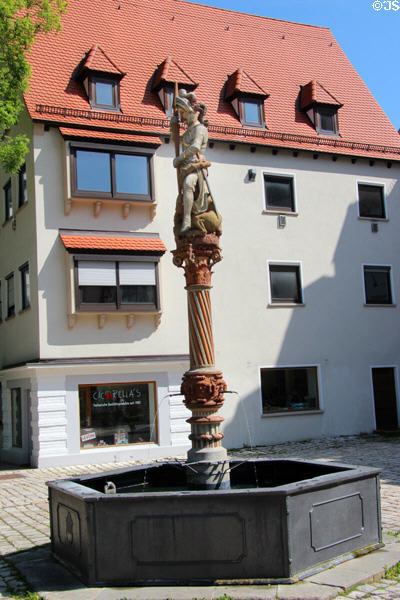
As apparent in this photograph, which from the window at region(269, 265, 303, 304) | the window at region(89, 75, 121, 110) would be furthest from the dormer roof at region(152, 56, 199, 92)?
the window at region(269, 265, 303, 304)

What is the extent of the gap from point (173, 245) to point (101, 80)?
5.48m

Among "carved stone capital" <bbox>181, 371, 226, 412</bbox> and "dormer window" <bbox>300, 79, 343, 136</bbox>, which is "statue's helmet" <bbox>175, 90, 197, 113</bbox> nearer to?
"carved stone capital" <bbox>181, 371, 226, 412</bbox>

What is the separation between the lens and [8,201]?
21.4m

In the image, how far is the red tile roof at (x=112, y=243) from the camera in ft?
58.5

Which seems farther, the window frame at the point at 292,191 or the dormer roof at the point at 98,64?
the window frame at the point at 292,191

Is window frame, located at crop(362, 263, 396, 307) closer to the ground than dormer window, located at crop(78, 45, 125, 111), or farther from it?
closer to the ground

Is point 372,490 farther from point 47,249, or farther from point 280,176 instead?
point 280,176

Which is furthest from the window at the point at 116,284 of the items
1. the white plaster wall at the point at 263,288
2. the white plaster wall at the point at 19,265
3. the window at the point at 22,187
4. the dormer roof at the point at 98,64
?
the dormer roof at the point at 98,64

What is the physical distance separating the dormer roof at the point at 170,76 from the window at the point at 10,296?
7628mm

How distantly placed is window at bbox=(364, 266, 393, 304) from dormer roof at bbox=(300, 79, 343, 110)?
6.05m

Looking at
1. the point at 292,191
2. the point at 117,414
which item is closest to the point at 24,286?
the point at 117,414

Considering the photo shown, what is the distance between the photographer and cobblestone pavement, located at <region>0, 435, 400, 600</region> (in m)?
7.02

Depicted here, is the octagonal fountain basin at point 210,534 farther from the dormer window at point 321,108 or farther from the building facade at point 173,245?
the dormer window at point 321,108

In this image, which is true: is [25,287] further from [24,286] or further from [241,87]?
[241,87]
